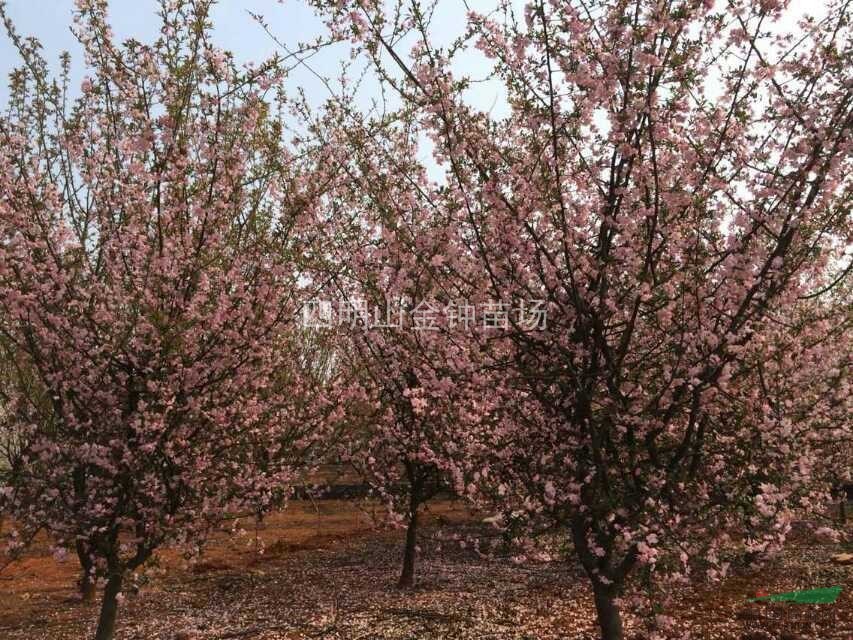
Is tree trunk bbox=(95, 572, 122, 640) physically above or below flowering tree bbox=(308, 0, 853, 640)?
below

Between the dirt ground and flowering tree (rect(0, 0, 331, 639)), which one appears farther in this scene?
the dirt ground

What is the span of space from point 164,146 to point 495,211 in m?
3.50

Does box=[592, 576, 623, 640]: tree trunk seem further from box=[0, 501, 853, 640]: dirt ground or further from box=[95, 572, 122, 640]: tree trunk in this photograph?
box=[95, 572, 122, 640]: tree trunk

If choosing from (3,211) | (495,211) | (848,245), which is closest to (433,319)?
(495,211)

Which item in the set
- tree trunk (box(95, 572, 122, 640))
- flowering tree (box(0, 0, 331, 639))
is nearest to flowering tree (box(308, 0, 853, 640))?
flowering tree (box(0, 0, 331, 639))

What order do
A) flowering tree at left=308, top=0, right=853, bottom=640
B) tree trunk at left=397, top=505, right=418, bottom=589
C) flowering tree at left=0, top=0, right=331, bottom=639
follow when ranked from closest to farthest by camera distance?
1. flowering tree at left=308, top=0, right=853, bottom=640
2. flowering tree at left=0, top=0, right=331, bottom=639
3. tree trunk at left=397, top=505, right=418, bottom=589

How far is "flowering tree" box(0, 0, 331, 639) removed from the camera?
6.26m

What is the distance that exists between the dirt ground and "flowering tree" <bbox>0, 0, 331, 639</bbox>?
89 cm

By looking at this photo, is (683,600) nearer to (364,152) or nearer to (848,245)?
(848,245)

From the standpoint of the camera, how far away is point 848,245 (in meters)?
4.91

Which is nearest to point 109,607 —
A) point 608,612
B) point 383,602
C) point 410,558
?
point 608,612

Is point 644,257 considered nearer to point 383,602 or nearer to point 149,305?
point 149,305

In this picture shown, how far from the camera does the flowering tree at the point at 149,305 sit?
6258mm

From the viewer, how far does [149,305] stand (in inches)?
252
